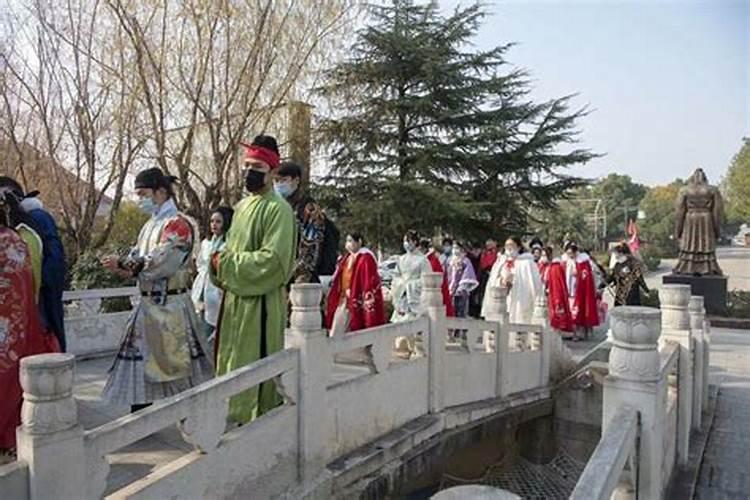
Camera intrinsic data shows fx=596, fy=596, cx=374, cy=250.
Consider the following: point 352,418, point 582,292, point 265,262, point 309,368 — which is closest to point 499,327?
point 352,418

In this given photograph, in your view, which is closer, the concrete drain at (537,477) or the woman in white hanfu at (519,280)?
the concrete drain at (537,477)

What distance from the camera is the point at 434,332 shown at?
510 cm

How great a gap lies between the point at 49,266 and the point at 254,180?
4.77 feet

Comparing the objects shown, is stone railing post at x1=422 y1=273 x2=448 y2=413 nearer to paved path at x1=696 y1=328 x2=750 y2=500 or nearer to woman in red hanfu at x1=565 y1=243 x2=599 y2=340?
paved path at x1=696 y1=328 x2=750 y2=500

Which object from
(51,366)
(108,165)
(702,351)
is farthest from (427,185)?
(51,366)

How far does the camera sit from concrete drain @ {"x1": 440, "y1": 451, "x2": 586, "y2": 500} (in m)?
6.73

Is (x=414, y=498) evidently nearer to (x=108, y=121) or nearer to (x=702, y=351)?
(x=702, y=351)

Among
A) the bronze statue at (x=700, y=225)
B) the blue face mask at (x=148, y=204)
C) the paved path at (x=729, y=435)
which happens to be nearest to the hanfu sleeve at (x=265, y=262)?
the blue face mask at (x=148, y=204)

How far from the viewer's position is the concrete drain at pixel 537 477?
6.73 metres

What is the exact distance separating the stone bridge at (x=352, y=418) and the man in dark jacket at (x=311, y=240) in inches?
35.3

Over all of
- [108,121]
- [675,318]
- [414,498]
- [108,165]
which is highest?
[108,121]

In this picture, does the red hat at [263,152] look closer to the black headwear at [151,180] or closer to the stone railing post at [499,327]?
the black headwear at [151,180]

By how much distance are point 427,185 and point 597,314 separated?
5.54 m

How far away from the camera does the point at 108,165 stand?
1131 cm
